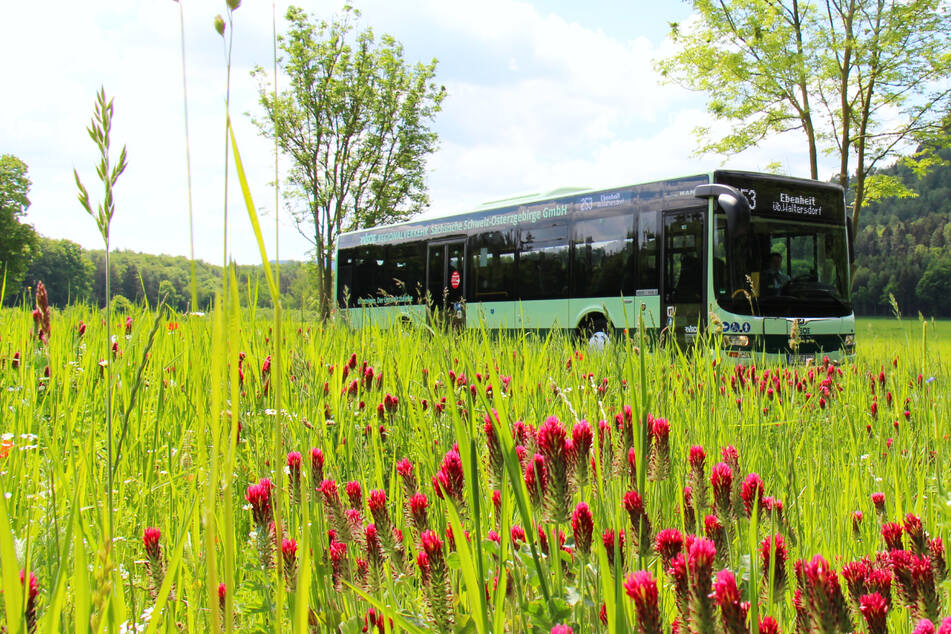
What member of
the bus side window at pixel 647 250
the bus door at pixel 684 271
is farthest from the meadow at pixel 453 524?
the bus side window at pixel 647 250

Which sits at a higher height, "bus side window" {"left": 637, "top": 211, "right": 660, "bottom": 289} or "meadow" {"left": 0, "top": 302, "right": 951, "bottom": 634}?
"bus side window" {"left": 637, "top": 211, "right": 660, "bottom": 289}

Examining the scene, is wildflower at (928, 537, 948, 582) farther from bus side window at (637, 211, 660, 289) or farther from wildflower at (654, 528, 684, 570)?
bus side window at (637, 211, 660, 289)

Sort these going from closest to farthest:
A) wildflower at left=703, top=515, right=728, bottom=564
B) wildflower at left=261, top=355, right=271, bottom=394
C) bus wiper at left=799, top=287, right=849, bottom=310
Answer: wildflower at left=703, top=515, right=728, bottom=564
wildflower at left=261, top=355, right=271, bottom=394
bus wiper at left=799, top=287, right=849, bottom=310

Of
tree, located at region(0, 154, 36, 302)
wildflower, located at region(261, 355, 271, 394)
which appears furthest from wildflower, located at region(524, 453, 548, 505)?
tree, located at region(0, 154, 36, 302)

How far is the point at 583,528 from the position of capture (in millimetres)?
983

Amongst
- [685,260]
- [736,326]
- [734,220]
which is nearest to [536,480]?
[734,220]

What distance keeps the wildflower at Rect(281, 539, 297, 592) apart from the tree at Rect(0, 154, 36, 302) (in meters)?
70.6

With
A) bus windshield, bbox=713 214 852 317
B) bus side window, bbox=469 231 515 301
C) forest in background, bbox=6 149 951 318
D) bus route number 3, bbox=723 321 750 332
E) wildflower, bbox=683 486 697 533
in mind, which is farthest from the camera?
forest in background, bbox=6 149 951 318

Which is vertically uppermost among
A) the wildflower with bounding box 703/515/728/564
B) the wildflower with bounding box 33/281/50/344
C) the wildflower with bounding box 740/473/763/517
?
the wildflower with bounding box 33/281/50/344

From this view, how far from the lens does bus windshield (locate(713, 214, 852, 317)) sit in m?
10.6

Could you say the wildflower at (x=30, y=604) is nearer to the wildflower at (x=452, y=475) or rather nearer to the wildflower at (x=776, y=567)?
the wildflower at (x=452, y=475)

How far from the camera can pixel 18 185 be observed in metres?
62.0

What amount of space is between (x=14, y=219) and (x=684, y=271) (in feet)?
230

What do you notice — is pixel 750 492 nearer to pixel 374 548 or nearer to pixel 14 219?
pixel 374 548
